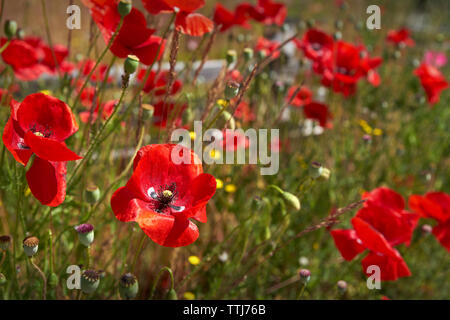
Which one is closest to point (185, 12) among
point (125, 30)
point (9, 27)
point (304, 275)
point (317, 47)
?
point (125, 30)

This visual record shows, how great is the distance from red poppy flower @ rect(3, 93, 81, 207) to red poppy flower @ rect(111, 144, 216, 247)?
0.35ft

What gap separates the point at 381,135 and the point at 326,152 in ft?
0.79

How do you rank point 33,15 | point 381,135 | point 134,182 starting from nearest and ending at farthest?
point 134,182
point 381,135
point 33,15

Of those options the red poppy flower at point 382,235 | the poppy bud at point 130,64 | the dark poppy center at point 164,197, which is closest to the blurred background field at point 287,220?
the red poppy flower at point 382,235

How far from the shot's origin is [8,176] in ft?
3.09

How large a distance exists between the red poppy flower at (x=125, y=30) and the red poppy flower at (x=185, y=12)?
34 mm

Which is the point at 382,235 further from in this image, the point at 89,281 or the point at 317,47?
the point at 317,47

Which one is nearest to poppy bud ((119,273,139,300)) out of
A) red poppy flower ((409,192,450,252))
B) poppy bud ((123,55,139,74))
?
poppy bud ((123,55,139,74))

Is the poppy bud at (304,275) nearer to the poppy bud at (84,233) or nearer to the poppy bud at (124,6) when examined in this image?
the poppy bud at (84,233)

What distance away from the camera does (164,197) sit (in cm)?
78

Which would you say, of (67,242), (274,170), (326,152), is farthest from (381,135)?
(67,242)

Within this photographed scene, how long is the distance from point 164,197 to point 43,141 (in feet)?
0.77

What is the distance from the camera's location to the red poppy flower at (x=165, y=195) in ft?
2.20
